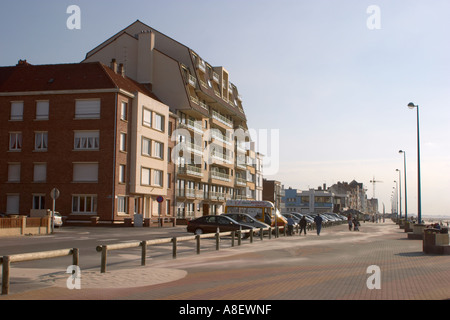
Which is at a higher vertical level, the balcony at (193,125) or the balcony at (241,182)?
the balcony at (193,125)

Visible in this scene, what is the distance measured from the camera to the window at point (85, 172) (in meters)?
42.3

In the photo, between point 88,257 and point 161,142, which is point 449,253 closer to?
point 88,257

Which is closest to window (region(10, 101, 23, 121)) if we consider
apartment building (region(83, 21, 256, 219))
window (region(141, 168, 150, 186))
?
window (region(141, 168, 150, 186))

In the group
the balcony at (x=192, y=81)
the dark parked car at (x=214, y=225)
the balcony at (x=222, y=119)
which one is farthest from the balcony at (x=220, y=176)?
the dark parked car at (x=214, y=225)

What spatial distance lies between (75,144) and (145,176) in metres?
6.93

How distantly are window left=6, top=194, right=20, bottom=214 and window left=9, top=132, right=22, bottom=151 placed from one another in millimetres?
4154

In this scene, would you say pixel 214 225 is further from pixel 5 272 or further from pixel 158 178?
pixel 158 178

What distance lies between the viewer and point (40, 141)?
43.6 meters

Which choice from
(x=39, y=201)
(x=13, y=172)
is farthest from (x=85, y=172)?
(x=13, y=172)

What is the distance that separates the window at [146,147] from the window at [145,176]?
1.47m

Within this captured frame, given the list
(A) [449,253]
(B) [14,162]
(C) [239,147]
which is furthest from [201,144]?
(A) [449,253]

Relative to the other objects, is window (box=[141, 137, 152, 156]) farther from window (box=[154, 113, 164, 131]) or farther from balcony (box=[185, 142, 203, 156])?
balcony (box=[185, 142, 203, 156])

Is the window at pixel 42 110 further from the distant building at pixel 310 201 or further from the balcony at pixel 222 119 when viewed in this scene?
the distant building at pixel 310 201

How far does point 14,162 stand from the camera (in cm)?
4366
